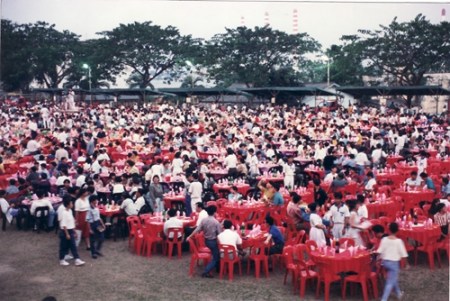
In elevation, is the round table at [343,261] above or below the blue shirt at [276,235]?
below

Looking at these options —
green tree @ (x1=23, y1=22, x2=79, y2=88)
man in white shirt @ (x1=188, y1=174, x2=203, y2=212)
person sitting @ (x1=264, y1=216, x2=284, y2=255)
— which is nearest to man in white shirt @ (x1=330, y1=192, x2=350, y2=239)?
person sitting @ (x1=264, y1=216, x2=284, y2=255)

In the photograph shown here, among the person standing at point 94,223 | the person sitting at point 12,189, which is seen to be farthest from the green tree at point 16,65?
the person standing at point 94,223

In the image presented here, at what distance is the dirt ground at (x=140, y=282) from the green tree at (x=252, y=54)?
1710 inches

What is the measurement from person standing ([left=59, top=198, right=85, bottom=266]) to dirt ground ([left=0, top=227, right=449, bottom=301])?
20 cm

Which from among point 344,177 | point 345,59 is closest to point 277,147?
point 344,177

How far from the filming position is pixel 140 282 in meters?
10.1

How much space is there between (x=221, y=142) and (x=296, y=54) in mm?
34696

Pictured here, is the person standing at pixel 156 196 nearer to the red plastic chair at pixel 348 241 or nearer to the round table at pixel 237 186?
the round table at pixel 237 186

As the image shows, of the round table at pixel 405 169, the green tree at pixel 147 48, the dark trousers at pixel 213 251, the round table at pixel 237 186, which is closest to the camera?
the dark trousers at pixel 213 251

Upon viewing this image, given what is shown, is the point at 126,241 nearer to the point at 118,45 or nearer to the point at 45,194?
the point at 45,194

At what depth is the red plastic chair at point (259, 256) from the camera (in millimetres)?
10173

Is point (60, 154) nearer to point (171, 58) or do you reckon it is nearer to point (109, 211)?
point (109, 211)

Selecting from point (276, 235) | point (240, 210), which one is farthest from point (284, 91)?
point (276, 235)

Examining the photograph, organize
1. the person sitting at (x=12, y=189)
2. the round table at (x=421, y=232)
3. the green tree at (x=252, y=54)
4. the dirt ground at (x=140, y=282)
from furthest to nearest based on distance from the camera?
the green tree at (x=252, y=54), the person sitting at (x=12, y=189), the round table at (x=421, y=232), the dirt ground at (x=140, y=282)
